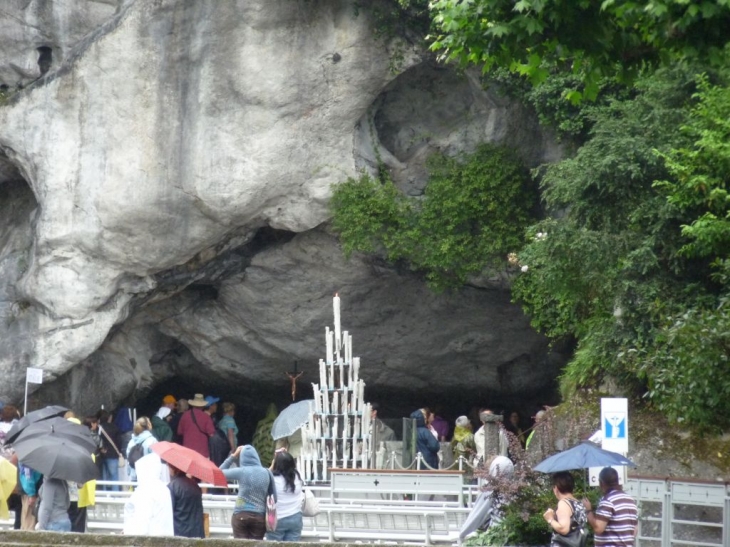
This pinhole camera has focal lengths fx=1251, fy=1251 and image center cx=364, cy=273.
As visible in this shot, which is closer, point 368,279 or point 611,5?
point 611,5

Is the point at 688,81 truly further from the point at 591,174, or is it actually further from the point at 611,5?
the point at 611,5

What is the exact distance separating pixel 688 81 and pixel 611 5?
7415mm

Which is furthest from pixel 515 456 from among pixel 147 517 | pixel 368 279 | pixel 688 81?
pixel 368 279

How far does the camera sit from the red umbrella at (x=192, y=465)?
10898 millimetres

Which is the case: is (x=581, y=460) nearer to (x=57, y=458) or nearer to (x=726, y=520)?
(x=726, y=520)

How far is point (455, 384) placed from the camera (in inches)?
948

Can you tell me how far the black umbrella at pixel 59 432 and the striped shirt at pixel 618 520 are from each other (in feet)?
16.4

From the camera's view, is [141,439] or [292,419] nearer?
[141,439]

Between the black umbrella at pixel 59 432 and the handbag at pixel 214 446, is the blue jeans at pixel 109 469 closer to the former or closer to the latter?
the handbag at pixel 214 446

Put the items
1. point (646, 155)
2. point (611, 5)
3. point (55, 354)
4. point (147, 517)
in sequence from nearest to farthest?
point (611, 5)
point (147, 517)
point (646, 155)
point (55, 354)

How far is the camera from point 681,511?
1315cm

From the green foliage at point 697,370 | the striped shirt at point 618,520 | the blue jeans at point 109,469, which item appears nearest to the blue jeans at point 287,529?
the striped shirt at point 618,520

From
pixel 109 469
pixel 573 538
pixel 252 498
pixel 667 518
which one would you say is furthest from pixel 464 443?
pixel 573 538

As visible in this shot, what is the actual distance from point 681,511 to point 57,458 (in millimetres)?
6422
